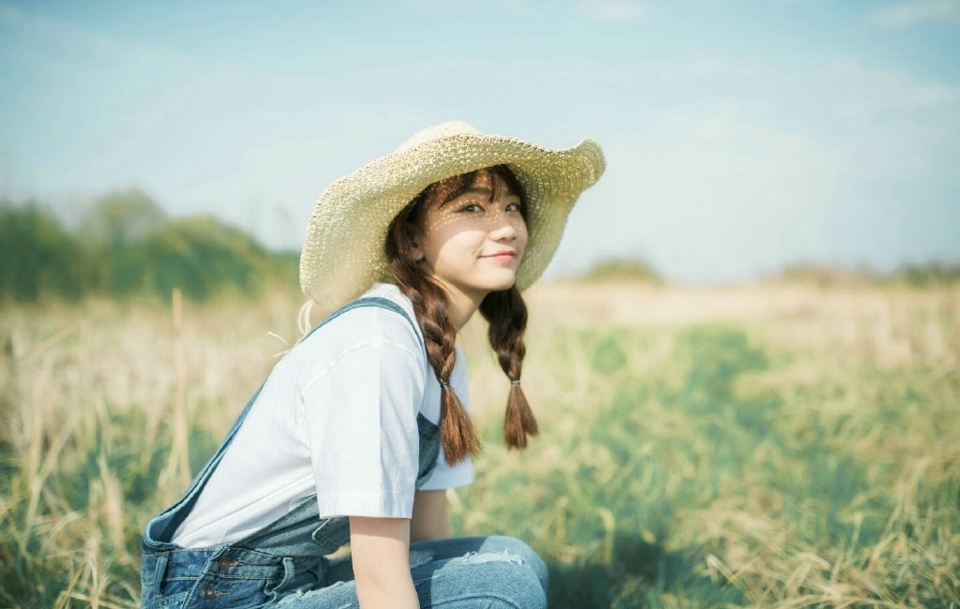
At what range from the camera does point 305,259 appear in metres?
1.82

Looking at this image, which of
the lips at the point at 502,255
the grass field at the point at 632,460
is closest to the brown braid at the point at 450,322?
the lips at the point at 502,255

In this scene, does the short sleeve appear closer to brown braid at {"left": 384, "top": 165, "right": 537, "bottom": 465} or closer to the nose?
brown braid at {"left": 384, "top": 165, "right": 537, "bottom": 465}

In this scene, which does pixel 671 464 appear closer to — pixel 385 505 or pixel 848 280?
pixel 385 505

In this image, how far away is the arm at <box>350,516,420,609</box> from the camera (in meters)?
1.33

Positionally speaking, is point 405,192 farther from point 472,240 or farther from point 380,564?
point 380,564

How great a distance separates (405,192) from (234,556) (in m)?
0.88

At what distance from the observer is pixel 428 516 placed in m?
2.07

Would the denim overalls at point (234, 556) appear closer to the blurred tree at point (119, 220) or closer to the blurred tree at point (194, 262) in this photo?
the blurred tree at point (194, 262)

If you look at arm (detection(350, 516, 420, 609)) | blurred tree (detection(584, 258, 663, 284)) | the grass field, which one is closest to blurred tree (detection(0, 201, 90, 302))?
the grass field

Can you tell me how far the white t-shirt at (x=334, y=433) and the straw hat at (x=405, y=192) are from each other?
0.18 m

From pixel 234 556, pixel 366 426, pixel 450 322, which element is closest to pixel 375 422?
pixel 366 426

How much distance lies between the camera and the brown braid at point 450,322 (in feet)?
5.26

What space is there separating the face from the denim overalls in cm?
22

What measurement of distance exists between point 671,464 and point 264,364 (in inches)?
105
